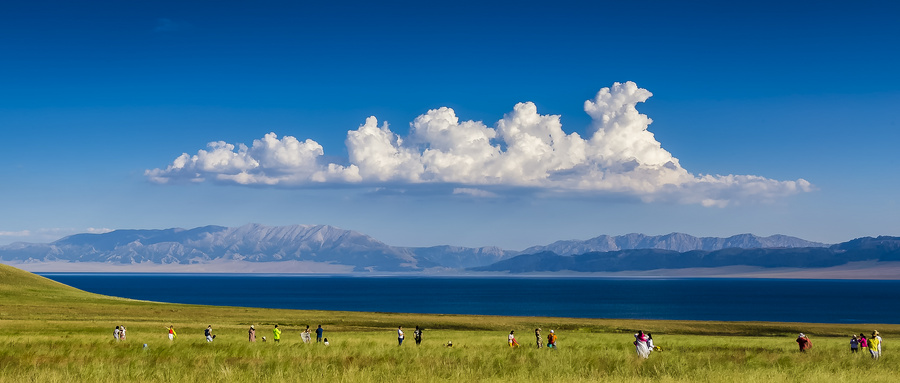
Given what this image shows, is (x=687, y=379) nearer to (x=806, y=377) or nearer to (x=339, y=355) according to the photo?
(x=806, y=377)

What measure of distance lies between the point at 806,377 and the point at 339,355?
57.0ft

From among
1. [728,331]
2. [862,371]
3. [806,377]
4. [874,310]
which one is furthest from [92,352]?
[874,310]

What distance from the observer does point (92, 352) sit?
30.0 metres

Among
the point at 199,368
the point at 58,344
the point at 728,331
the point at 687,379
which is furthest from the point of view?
the point at 728,331

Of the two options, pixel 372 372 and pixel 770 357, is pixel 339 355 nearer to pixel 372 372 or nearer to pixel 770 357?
pixel 372 372

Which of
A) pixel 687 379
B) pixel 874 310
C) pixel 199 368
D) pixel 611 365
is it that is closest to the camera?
pixel 687 379

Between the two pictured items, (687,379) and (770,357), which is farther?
(770,357)

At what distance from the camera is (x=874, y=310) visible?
155375 millimetres

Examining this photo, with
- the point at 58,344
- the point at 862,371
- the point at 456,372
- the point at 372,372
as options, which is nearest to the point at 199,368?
the point at 372,372

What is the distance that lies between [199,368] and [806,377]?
19.4 metres

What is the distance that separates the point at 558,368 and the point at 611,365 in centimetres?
309

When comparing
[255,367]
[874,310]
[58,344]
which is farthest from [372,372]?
[874,310]

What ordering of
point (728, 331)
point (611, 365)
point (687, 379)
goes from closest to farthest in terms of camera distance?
point (687, 379), point (611, 365), point (728, 331)

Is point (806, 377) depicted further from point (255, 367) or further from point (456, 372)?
point (255, 367)
